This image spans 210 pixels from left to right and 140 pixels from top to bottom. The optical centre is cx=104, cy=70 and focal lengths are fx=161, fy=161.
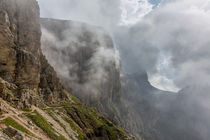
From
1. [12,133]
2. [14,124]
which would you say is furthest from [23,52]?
[12,133]

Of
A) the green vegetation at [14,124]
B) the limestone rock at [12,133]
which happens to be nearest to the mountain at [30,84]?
the green vegetation at [14,124]

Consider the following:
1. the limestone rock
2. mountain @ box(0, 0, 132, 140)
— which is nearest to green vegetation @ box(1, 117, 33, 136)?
mountain @ box(0, 0, 132, 140)

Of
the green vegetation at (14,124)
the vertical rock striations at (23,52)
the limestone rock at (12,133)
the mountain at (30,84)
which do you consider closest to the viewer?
the limestone rock at (12,133)

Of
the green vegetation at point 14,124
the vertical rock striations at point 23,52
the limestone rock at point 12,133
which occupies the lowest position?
the green vegetation at point 14,124

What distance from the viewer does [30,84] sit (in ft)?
309

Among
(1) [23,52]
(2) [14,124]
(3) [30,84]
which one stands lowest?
(2) [14,124]

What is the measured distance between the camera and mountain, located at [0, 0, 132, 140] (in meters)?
63.1

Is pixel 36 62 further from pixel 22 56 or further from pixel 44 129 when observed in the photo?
pixel 44 129

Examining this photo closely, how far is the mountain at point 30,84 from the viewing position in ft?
207

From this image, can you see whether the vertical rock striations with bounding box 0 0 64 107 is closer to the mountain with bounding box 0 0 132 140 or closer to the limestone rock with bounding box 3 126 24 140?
the mountain with bounding box 0 0 132 140

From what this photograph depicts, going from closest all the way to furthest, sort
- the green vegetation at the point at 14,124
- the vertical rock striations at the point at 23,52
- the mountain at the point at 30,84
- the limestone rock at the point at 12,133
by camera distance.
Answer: the limestone rock at the point at 12,133 → the green vegetation at the point at 14,124 → the mountain at the point at 30,84 → the vertical rock striations at the point at 23,52

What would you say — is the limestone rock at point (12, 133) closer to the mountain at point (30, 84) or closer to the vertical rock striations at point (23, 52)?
the mountain at point (30, 84)

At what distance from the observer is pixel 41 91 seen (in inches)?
4252

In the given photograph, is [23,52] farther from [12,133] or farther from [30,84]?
[12,133]
